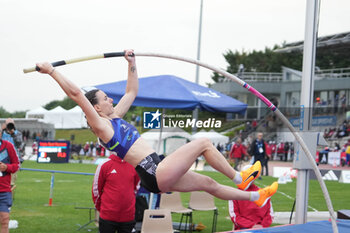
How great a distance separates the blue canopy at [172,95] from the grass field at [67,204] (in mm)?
2288

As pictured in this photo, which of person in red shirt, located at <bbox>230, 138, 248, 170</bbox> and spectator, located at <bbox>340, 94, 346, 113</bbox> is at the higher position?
spectator, located at <bbox>340, 94, 346, 113</bbox>

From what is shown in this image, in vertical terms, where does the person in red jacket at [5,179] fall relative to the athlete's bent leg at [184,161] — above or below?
below

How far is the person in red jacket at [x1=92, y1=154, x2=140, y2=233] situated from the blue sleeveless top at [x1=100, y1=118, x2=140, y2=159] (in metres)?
1.11

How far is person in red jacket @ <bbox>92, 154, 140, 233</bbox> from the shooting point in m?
5.16

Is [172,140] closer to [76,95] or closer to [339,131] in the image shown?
[76,95]

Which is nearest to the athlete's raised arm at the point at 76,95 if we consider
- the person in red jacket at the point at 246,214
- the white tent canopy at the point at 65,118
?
the person in red jacket at the point at 246,214

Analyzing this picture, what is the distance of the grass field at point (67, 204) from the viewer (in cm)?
Answer: 832

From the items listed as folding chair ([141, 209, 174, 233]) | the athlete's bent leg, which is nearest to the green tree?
folding chair ([141, 209, 174, 233])

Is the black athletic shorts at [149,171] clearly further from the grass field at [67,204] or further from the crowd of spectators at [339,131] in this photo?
the crowd of spectators at [339,131]

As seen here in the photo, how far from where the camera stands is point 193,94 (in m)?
7.26

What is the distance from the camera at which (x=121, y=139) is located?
4160mm

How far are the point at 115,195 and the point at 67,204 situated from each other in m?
5.91

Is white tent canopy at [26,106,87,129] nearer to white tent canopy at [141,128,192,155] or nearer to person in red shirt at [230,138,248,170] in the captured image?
person in red shirt at [230,138,248,170]

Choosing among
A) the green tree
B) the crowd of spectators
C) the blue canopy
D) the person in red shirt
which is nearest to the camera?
the blue canopy
